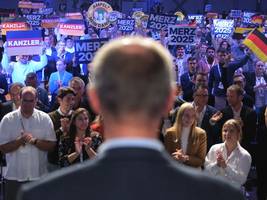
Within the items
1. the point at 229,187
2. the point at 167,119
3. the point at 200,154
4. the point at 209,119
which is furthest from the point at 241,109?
the point at 229,187

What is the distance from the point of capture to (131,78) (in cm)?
151

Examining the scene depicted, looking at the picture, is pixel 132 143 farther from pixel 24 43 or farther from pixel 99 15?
pixel 99 15

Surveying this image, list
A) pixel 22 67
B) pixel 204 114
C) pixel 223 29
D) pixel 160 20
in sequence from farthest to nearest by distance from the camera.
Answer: pixel 223 29 < pixel 160 20 < pixel 22 67 < pixel 204 114

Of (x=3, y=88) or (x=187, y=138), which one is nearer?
(x=187, y=138)

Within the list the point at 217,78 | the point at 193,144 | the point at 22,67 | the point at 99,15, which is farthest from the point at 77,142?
the point at 99,15

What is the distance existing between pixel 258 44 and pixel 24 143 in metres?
6.80

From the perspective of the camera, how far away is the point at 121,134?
1.55 metres

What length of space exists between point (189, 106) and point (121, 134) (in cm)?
460

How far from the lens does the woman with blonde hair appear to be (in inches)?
241

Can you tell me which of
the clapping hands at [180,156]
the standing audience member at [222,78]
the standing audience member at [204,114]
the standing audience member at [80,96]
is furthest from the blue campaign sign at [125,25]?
the clapping hands at [180,156]

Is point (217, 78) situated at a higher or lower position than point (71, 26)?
lower

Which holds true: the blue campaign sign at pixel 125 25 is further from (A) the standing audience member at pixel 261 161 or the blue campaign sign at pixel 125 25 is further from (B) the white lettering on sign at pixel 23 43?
(A) the standing audience member at pixel 261 161

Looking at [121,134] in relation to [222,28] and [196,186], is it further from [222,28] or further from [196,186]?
[222,28]

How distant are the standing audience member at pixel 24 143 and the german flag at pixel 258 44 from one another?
6265 mm
